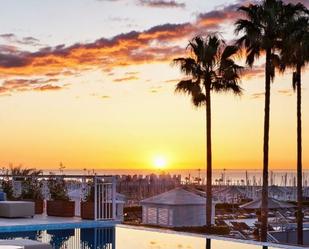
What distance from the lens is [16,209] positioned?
42.7ft

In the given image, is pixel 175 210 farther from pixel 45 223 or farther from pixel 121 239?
pixel 121 239

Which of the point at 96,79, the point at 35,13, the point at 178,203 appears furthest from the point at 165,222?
the point at 35,13

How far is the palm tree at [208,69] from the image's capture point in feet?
60.3

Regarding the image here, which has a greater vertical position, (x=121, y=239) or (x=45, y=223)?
(x=45, y=223)

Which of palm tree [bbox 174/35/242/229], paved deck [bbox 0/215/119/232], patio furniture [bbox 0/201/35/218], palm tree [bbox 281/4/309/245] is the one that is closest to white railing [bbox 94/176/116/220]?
paved deck [bbox 0/215/119/232]

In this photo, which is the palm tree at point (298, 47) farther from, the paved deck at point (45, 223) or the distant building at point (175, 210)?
the paved deck at point (45, 223)

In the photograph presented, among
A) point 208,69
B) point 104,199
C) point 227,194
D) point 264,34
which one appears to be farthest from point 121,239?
point 227,194

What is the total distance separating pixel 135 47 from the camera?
21.9 metres

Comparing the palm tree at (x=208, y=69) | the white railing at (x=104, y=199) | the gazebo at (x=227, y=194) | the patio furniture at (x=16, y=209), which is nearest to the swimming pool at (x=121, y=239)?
the white railing at (x=104, y=199)

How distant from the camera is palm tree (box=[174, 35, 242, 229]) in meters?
18.4

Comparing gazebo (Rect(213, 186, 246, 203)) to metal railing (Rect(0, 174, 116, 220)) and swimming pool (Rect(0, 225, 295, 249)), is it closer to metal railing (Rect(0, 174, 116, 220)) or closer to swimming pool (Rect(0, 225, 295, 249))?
metal railing (Rect(0, 174, 116, 220))

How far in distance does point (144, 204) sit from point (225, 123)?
8.32 metres

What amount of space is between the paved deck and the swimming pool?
78 millimetres

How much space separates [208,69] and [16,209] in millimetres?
7717
